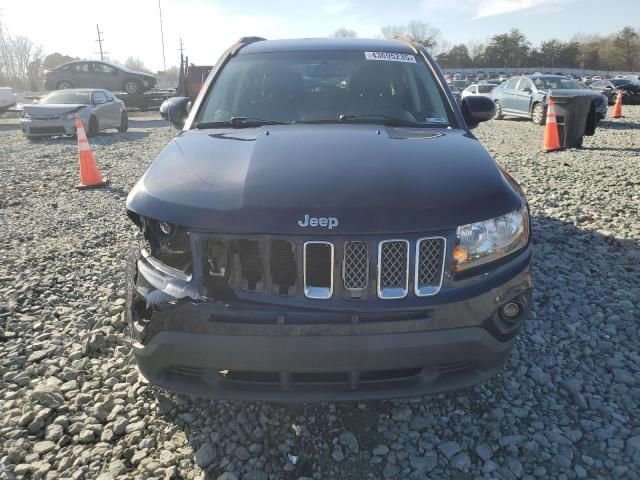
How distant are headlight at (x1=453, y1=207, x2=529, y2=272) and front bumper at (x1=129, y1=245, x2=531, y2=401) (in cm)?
8

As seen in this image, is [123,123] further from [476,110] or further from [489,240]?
[489,240]

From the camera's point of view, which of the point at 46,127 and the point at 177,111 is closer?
the point at 177,111

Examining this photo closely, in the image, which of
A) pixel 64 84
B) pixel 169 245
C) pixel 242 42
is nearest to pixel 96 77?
pixel 64 84

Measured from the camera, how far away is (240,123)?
9.89ft

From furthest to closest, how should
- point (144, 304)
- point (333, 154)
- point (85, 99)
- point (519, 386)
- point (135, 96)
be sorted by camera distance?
point (135, 96)
point (85, 99)
point (519, 386)
point (333, 154)
point (144, 304)

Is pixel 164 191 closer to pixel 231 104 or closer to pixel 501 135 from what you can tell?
pixel 231 104

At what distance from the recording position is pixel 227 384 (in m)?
1.99

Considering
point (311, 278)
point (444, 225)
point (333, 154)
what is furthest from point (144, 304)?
point (444, 225)

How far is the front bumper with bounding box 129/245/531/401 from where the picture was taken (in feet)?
6.12

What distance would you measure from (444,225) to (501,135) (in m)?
12.7

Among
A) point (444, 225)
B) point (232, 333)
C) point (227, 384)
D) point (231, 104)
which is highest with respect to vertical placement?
point (231, 104)

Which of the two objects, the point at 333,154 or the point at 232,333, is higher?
the point at 333,154

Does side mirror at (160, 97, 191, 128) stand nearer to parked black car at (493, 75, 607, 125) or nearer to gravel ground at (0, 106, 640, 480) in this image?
gravel ground at (0, 106, 640, 480)

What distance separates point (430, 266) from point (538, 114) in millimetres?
15247
